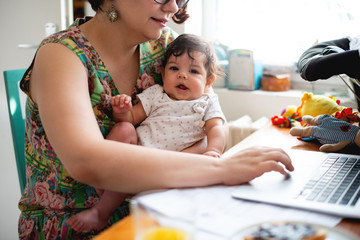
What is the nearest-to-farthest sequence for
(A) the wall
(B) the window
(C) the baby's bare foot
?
(C) the baby's bare foot, (B) the window, (A) the wall

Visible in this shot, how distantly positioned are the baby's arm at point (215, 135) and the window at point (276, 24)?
4.00 feet

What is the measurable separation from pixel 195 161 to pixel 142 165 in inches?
4.7

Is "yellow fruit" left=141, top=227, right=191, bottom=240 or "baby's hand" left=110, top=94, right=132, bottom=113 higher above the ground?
"baby's hand" left=110, top=94, right=132, bottom=113

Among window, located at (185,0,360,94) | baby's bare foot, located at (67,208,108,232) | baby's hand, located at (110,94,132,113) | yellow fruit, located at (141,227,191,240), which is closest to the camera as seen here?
yellow fruit, located at (141,227,191,240)

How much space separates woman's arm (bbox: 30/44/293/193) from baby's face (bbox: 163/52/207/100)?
1.41 feet

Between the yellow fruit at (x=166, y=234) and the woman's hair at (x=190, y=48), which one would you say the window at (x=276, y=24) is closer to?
the woman's hair at (x=190, y=48)

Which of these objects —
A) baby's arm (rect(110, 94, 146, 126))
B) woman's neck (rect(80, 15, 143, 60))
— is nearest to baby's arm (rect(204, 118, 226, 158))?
baby's arm (rect(110, 94, 146, 126))

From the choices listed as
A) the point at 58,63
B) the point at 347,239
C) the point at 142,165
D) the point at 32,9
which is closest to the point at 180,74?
the point at 58,63

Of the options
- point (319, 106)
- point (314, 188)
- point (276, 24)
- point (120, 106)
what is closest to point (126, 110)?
point (120, 106)

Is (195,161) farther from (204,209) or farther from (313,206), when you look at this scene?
(313,206)

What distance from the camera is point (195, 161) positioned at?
33.1 inches

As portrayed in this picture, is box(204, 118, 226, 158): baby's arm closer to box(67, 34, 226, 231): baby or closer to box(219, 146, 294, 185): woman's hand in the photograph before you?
box(67, 34, 226, 231): baby

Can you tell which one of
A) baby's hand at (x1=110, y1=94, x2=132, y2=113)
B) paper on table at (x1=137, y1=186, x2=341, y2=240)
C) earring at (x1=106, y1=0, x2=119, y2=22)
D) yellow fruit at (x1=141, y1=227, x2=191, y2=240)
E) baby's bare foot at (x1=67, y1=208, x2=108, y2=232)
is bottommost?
baby's bare foot at (x1=67, y1=208, x2=108, y2=232)

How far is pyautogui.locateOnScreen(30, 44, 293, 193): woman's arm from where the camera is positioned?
2.61ft
